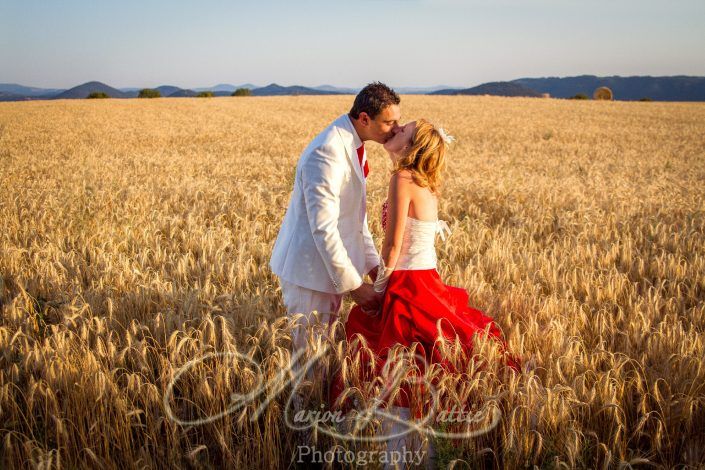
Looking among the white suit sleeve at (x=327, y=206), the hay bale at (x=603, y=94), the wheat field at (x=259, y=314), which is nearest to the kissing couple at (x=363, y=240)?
the white suit sleeve at (x=327, y=206)

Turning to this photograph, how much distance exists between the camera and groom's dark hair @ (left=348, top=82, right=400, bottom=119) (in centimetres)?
281

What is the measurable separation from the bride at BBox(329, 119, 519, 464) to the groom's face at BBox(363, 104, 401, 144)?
50mm

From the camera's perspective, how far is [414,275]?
10.2 feet

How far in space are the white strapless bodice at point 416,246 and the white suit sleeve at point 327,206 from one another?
17.6 inches

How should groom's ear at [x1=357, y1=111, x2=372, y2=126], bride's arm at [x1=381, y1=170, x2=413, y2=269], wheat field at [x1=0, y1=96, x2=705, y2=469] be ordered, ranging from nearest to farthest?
wheat field at [x1=0, y1=96, x2=705, y2=469] < groom's ear at [x1=357, y1=111, x2=372, y2=126] < bride's arm at [x1=381, y1=170, x2=413, y2=269]

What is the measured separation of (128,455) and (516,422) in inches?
74.7

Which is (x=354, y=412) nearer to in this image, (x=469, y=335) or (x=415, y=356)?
(x=415, y=356)

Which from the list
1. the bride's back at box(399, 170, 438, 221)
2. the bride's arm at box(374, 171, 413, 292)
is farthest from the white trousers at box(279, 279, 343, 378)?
the bride's back at box(399, 170, 438, 221)

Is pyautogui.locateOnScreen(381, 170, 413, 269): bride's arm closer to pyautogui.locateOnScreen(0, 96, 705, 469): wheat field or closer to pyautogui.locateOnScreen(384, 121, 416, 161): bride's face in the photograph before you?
pyautogui.locateOnScreen(384, 121, 416, 161): bride's face

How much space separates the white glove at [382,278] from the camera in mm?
3080

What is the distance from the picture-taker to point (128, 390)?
2539 mm

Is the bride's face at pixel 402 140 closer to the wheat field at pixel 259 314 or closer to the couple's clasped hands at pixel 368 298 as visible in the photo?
the couple's clasped hands at pixel 368 298

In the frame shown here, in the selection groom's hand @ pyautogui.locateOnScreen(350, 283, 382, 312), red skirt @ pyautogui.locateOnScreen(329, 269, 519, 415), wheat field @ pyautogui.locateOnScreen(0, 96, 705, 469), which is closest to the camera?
wheat field @ pyautogui.locateOnScreen(0, 96, 705, 469)

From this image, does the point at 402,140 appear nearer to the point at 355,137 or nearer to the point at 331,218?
the point at 355,137
